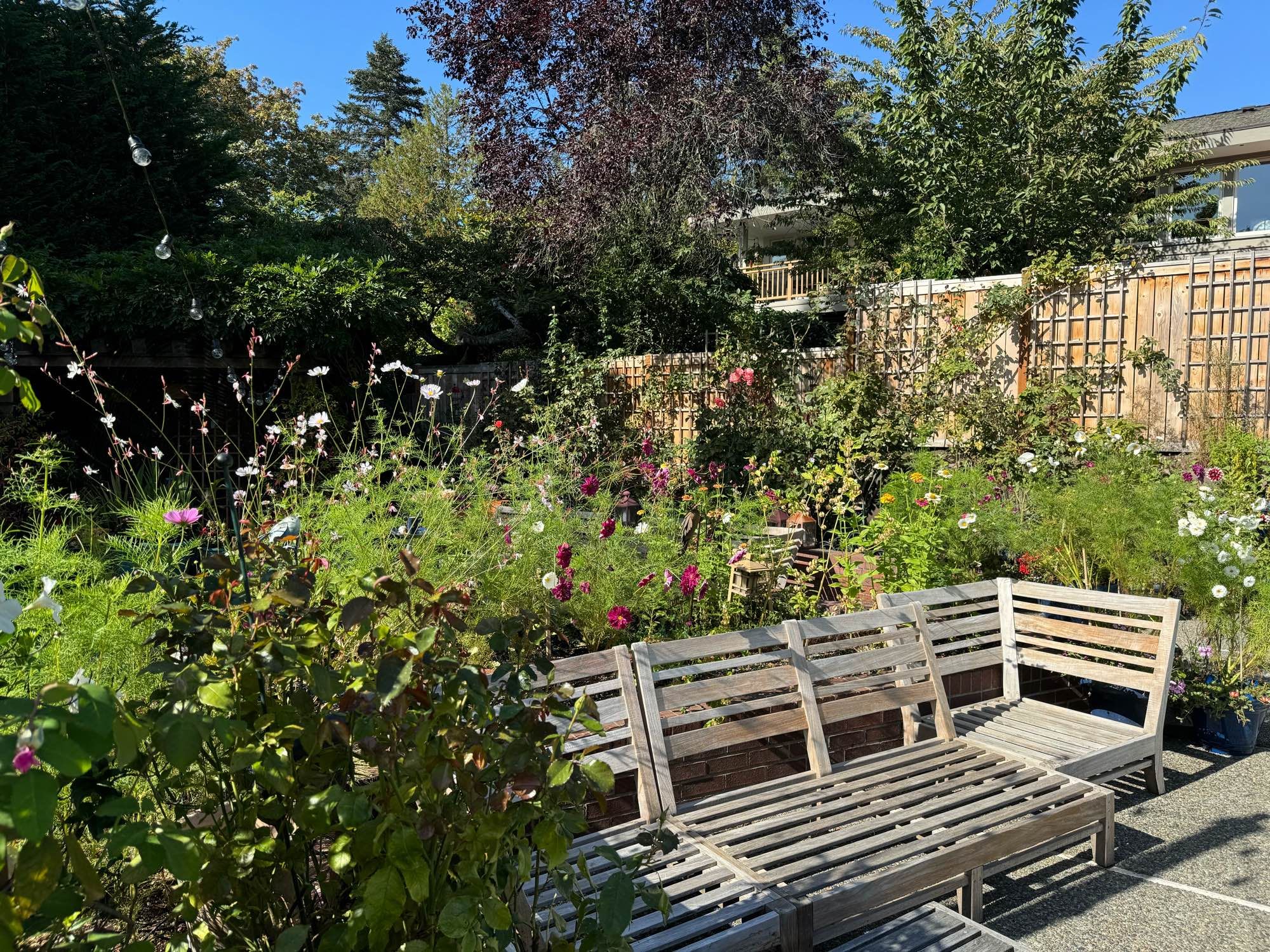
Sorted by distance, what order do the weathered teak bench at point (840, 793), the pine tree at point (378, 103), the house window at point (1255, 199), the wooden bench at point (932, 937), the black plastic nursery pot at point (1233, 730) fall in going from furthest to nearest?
the pine tree at point (378, 103) → the house window at point (1255, 199) → the black plastic nursery pot at point (1233, 730) → the weathered teak bench at point (840, 793) → the wooden bench at point (932, 937)

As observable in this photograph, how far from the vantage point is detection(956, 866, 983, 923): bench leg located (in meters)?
2.50

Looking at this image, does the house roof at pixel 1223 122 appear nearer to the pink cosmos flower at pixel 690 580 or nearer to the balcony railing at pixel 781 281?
the balcony railing at pixel 781 281

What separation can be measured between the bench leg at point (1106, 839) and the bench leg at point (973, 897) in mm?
598

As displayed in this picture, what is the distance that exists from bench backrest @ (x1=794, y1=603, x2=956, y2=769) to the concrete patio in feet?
2.01

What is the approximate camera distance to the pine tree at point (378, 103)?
36438 mm

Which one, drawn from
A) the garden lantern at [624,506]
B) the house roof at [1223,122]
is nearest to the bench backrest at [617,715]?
the garden lantern at [624,506]

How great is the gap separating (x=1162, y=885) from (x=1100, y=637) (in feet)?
3.45

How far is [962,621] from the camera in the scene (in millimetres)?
3598

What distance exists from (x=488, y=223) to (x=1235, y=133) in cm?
1404

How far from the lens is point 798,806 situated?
2.69 m

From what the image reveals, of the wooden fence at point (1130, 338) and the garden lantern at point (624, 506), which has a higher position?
the wooden fence at point (1130, 338)

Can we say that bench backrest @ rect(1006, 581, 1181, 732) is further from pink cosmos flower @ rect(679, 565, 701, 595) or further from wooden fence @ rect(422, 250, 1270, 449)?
wooden fence @ rect(422, 250, 1270, 449)

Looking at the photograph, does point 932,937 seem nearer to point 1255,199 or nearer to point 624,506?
point 624,506

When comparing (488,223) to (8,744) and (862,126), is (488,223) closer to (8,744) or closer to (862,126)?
(862,126)
